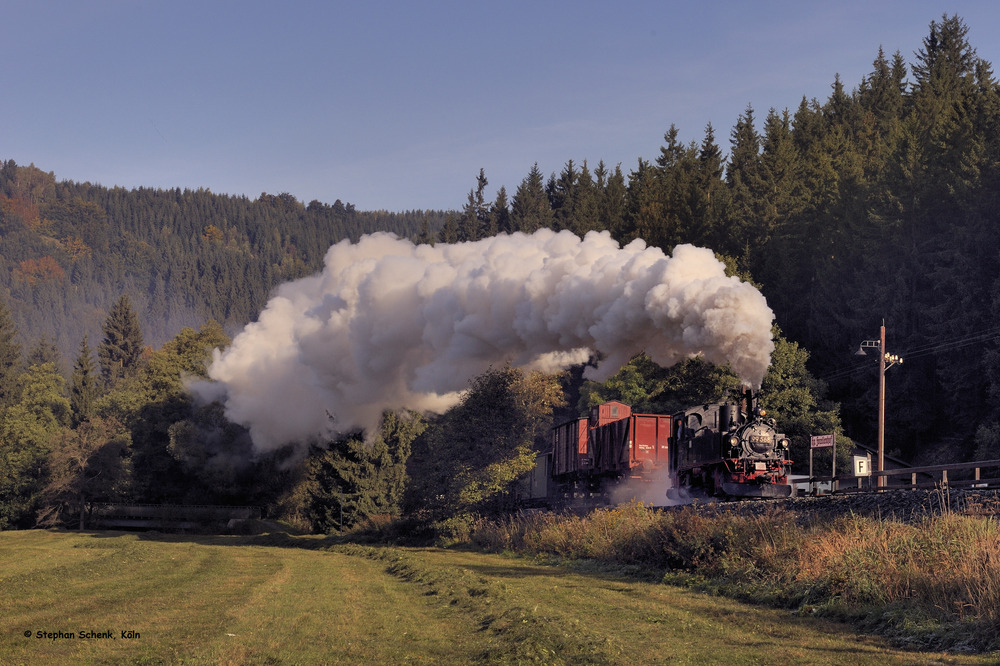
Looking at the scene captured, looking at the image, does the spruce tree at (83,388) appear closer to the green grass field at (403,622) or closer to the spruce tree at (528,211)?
the spruce tree at (528,211)

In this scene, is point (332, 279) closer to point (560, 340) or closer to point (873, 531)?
point (560, 340)

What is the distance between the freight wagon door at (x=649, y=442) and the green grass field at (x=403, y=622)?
15.8 m

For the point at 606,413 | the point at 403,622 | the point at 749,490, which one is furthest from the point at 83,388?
the point at 403,622

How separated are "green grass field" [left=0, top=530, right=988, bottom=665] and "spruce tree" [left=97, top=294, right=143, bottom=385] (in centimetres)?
15093

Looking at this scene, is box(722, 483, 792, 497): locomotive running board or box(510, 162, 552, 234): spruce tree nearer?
box(722, 483, 792, 497): locomotive running board

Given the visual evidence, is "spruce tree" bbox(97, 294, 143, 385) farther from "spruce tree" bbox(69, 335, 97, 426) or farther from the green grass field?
the green grass field

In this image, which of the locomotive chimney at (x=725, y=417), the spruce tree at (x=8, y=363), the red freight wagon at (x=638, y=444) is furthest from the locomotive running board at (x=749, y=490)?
the spruce tree at (x=8, y=363)

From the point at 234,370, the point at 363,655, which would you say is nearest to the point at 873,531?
the point at 363,655

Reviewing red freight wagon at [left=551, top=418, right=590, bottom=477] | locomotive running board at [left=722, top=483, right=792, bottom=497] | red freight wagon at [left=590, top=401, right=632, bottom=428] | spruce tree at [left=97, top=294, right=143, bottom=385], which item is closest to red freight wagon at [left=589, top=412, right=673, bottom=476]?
red freight wagon at [left=590, top=401, right=632, bottom=428]

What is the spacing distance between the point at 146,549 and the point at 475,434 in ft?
49.7

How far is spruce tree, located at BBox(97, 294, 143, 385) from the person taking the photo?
6604 inches

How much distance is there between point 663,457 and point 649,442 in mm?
1080

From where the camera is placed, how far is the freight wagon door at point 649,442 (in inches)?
1660

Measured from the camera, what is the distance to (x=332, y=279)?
45.4 metres
